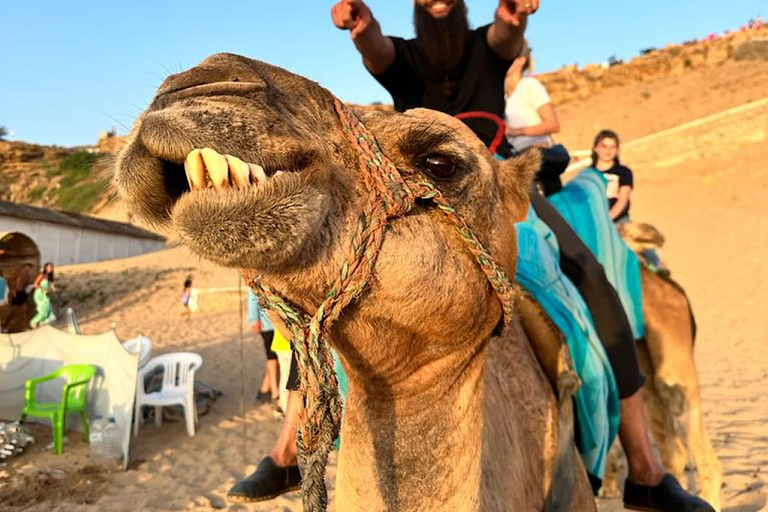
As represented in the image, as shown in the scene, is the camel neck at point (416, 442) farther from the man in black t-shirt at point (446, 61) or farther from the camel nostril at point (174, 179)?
the man in black t-shirt at point (446, 61)

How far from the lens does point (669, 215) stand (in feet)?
68.2

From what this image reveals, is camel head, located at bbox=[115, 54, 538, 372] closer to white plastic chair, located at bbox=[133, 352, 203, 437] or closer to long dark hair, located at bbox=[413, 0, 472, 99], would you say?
long dark hair, located at bbox=[413, 0, 472, 99]

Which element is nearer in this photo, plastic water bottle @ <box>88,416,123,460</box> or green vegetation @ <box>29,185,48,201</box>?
plastic water bottle @ <box>88,416,123,460</box>

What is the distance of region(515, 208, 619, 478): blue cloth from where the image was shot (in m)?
2.19

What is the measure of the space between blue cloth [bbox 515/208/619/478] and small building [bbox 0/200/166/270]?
45.0ft

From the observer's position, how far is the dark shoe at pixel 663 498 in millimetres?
2338

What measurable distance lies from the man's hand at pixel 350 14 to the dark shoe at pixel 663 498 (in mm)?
2073

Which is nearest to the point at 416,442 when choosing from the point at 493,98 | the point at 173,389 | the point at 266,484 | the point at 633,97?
the point at 266,484

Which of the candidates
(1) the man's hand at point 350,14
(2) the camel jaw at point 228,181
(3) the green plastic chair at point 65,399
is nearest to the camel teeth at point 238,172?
(2) the camel jaw at point 228,181

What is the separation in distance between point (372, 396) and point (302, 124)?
2.06ft

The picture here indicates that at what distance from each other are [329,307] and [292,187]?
24 cm

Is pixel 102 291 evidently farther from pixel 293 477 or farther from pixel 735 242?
pixel 735 242

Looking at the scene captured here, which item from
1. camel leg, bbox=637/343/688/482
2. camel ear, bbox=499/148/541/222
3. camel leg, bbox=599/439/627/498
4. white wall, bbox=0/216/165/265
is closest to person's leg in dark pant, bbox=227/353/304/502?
camel ear, bbox=499/148/541/222

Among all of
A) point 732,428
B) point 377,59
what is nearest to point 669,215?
point 732,428
